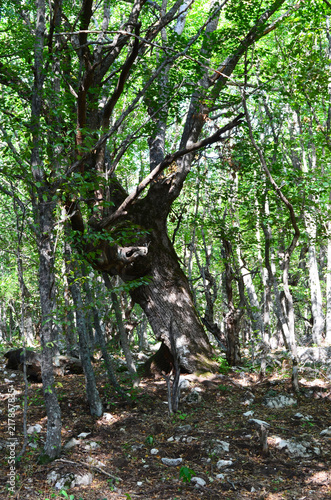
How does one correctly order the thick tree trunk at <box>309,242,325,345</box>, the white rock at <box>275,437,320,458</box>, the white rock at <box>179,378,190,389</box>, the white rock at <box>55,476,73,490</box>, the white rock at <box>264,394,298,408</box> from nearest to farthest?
the white rock at <box>55,476,73,490</box>, the white rock at <box>275,437,320,458</box>, the white rock at <box>264,394,298,408</box>, the white rock at <box>179,378,190,389</box>, the thick tree trunk at <box>309,242,325,345</box>

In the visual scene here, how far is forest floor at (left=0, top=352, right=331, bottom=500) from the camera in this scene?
3.91 metres

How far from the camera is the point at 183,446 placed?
4949 millimetres

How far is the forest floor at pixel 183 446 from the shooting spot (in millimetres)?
3912

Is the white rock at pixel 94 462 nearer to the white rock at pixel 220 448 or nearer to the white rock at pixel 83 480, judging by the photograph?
the white rock at pixel 83 480

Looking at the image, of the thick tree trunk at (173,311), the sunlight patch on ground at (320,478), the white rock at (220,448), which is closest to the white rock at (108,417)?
the white rock at (220,448)

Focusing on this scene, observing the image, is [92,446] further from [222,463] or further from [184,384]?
[184,384]

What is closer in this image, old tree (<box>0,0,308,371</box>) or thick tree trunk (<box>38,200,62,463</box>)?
thick tree trunk (<box>38,200,62,463</box>)

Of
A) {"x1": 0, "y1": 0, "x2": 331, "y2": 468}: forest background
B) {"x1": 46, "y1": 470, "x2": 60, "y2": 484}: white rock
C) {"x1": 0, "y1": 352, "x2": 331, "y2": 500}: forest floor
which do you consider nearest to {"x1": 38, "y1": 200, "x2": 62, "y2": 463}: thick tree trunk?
{"x1": 0, "y1": 0, "x2": 331, "y2": 468}: forest background

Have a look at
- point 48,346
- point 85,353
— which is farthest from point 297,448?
point 48,346

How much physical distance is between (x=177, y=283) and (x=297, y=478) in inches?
188

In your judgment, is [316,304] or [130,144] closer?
[130,144]

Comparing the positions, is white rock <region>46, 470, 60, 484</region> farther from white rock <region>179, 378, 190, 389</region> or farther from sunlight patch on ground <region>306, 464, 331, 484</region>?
white rock <region>179, 378, 190, 389</region>

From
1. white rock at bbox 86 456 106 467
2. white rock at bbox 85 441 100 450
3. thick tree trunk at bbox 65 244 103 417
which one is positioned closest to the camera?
white rock at bbox 86 456 106 467

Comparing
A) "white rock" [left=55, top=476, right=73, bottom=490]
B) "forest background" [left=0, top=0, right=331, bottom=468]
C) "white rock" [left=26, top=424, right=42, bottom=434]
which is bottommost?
"white rock" [left=55, top=476, right=73, bottom=490]
